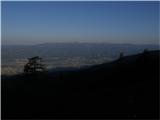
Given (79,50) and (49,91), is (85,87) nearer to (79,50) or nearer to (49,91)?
(49,91)

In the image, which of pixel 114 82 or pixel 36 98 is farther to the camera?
pixel 114 82

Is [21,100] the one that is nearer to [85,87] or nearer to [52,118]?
[52,118]

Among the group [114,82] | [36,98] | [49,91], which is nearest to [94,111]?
[36,98]

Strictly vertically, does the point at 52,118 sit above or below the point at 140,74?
below

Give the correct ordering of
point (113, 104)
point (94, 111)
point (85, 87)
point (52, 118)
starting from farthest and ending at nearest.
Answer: point (85, 87) → point (113, 104) → point (94, 111) → point (52, 118)

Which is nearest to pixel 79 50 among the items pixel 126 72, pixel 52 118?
Answer: pixel 126 72

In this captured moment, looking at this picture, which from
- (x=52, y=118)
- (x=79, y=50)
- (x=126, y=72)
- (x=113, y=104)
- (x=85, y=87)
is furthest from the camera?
(x=79, y=50)
